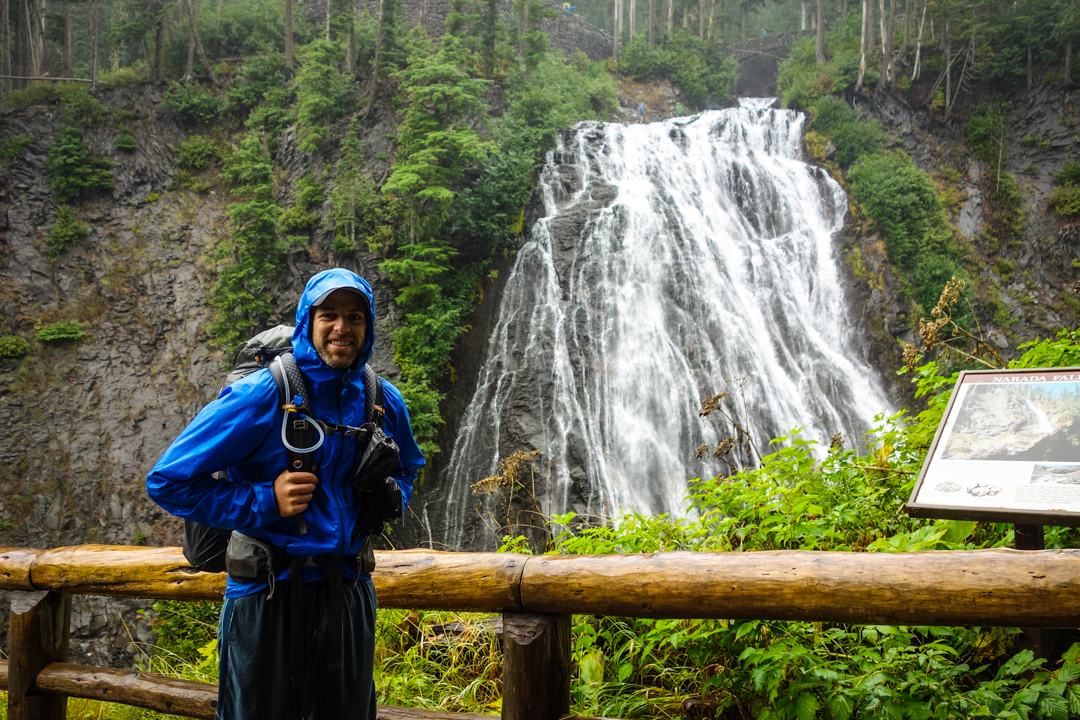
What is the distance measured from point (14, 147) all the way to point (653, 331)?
1595cm

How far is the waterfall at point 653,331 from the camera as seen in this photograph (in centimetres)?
1070

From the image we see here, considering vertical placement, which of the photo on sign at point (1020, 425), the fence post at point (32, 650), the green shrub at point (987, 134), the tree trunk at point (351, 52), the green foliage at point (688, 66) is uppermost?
the green foliage at point (688, 66)

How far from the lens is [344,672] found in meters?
2.04

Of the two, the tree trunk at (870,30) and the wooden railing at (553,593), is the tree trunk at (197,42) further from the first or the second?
the wooden railing at (553,593)

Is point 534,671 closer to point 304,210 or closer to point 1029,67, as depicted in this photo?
point 304,210

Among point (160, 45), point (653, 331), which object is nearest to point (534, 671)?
point (653, 331)

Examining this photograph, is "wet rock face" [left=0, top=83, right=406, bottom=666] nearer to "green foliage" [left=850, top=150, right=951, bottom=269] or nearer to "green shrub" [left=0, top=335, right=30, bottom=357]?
"green shrub" [left=0, top=335, right=30, bottom=357]

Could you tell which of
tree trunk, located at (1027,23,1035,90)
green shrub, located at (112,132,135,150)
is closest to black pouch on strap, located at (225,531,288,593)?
green shrub, located at (112,132,135,150)

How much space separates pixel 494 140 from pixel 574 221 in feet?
9.68

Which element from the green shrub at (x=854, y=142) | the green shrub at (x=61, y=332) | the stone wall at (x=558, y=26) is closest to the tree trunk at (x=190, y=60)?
the stone wall at (x=558, y=26)

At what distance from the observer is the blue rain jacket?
1.89 m

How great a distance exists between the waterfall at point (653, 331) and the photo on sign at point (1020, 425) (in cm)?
680

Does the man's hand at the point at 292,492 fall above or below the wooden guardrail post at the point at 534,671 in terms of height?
above

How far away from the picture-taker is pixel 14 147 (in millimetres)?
15984
